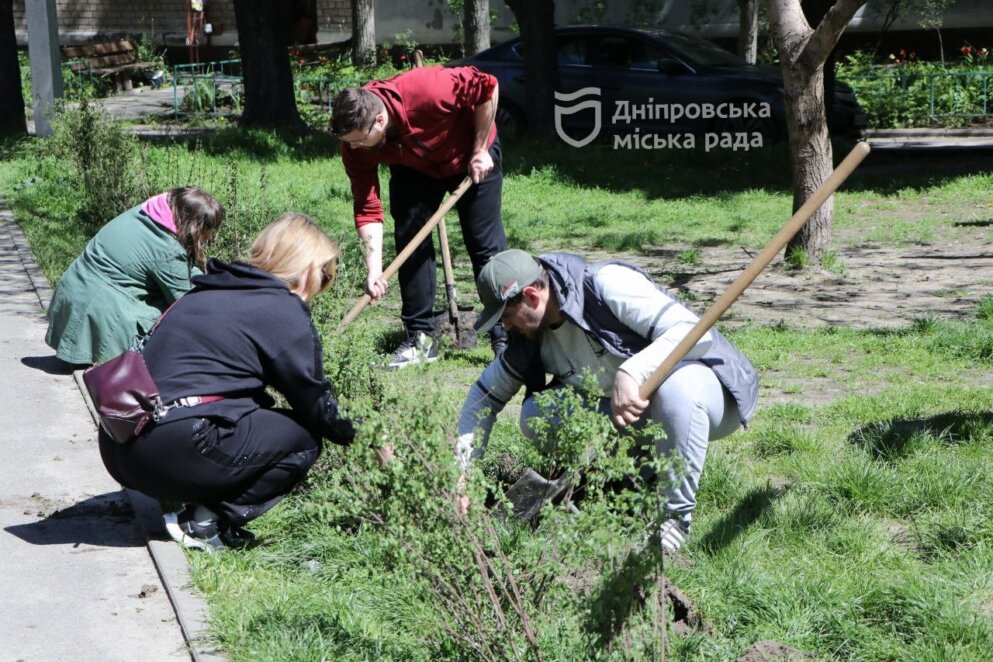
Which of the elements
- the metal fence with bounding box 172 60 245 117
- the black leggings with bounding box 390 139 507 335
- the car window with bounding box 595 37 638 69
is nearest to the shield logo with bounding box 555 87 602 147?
the car window with bounding box 595 37 638 69

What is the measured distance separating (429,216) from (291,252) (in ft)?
7.85

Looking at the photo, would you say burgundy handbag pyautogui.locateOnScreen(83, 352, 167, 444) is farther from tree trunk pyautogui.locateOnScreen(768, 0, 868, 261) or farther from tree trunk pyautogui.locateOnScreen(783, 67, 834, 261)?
tree trunk pyautogui.locateOnScreen(783, 67, 834, 261)

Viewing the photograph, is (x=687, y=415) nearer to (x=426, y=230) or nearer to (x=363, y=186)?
(x=426, y=230)

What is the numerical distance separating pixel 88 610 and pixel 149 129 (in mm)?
14523

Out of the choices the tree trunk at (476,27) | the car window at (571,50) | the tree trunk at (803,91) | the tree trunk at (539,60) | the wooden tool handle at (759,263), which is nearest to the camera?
the wooden tool handle at (759,263)

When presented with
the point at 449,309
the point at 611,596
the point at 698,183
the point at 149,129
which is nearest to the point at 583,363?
the point at 611,596

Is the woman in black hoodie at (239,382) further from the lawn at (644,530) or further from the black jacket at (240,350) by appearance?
the lawn at (644,530)

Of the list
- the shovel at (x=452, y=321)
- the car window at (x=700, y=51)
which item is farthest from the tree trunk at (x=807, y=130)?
the car window at (x=700, y=51)

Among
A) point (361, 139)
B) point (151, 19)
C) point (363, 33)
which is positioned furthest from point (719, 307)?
point (151, 19)

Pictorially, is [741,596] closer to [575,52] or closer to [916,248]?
[916,248]

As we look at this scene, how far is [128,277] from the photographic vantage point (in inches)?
227

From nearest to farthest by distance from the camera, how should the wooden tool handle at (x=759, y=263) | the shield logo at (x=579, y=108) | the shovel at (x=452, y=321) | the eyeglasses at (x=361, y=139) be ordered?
the wooden tool handle at (x=759, y=263), the eyeglasses at (x=361, y=139), the shovel at (x=452, y=321), the shield logo at (x=579, y=108)

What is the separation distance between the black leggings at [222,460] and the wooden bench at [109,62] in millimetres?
20820

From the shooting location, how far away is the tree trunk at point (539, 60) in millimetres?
13539
